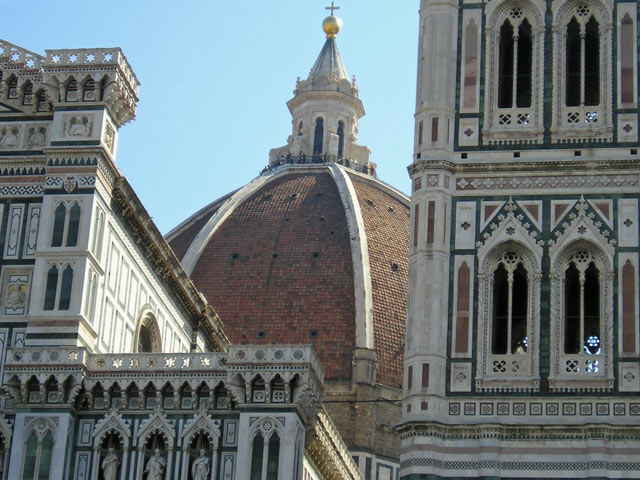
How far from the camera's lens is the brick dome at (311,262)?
70375 mm

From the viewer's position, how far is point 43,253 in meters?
37.7

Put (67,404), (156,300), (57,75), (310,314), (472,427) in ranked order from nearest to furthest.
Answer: (472,427)
(67,404)
(57,75)
(156,300)
(310,314)

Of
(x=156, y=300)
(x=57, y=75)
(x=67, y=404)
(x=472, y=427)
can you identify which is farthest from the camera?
(x=156, y=300)

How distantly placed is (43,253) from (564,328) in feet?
33.3

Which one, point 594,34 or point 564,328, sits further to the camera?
point 594,34

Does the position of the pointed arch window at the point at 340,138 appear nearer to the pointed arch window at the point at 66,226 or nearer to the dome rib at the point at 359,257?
the dome rib at the point at 359,257

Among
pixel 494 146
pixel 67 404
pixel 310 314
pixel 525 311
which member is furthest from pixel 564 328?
pixel 310 314

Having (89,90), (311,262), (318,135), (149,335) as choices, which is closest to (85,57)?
(89,90)

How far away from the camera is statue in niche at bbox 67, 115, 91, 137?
38781 millimetres

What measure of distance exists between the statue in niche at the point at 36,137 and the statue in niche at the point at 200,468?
7.40 metres

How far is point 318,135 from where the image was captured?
82.1 meters

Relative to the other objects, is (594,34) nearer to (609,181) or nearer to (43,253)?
(609,181)

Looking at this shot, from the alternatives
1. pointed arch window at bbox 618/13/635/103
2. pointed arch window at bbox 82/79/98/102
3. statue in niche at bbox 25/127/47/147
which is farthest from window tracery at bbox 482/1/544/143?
statue in niche at bbox 25/127/47/147

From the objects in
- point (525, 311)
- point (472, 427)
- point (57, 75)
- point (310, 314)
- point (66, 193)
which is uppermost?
point (310, 314)
